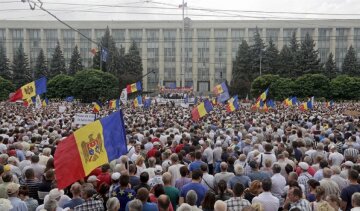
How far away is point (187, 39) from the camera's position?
9075cm

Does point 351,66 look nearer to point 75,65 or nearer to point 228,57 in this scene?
point 228,57

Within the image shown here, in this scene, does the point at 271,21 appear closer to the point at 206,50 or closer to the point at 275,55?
the point at 206,50

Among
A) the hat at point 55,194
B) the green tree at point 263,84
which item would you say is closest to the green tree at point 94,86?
the green tree at point 263,84

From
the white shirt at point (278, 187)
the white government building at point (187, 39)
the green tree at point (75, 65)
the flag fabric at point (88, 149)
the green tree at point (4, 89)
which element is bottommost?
the green tree at point (4, 89)

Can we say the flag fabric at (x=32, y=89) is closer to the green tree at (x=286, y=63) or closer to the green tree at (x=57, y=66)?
the green tree at (x=286, y=63)

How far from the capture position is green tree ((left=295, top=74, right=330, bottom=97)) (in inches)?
2212

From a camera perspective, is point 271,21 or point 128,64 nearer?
point 128,64

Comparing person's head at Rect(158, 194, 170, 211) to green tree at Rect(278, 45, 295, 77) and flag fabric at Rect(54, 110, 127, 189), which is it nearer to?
flag fabric at Rect(54, 110, 127, 189)

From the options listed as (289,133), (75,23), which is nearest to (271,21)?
(75,23)

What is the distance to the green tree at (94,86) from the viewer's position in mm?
47719

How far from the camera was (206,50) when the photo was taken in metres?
93.1

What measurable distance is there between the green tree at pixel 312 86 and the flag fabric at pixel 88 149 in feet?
168

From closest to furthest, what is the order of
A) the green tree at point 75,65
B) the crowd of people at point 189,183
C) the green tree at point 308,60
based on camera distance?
the crowd of people at point 189,183, the green tree at point 308,60, the green tree at point 75,65

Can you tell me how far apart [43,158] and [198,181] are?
3810 millimetres
